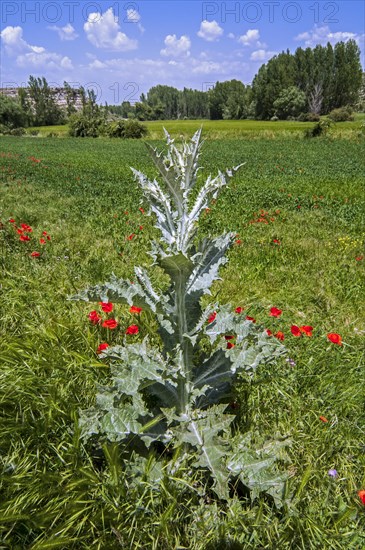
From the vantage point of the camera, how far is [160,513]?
73.4 inches

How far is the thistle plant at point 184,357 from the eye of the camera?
1919 mm

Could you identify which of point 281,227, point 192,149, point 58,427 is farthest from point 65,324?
point 281,227

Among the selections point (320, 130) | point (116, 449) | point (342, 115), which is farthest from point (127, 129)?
point (116, 449)

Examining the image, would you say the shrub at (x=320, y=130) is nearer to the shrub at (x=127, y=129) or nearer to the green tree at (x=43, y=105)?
the shrub at (x=127, y=129)

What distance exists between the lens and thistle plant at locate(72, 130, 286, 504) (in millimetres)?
1919

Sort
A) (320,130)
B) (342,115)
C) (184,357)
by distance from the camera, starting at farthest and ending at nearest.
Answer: (342,115) → (320,130) → (184,357)

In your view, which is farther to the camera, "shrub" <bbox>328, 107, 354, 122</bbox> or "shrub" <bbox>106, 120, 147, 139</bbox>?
"shrub" <bbox>328, 107, 354, 122</bbox>

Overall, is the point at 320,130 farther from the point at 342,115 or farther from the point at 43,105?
the point at 43,105

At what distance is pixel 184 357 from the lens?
219 centimetres

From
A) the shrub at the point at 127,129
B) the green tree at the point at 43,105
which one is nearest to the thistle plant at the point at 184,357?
the shrub at the point at 127,129

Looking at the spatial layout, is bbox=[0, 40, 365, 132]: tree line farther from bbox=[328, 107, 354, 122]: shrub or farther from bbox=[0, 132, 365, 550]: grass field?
bbox=[0, 132, 365, 550]: grass field

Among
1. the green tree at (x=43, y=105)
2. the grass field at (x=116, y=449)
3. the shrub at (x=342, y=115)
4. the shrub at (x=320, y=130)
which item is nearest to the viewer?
the grass field at (x=116, y=449)

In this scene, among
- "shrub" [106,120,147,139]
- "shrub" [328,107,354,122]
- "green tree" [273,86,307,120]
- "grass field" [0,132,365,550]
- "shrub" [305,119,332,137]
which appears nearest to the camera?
"grass field" [0,132,365,550]

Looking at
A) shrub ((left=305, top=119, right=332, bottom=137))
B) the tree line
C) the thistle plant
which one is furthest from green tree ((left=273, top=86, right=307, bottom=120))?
the thistle plant
